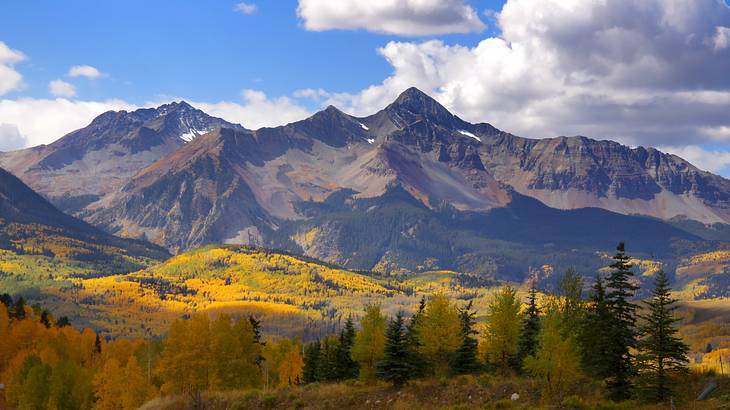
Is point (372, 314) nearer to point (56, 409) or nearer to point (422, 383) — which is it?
point (422, 383)

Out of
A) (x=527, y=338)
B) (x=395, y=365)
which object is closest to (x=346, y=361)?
(x=527, y=338)

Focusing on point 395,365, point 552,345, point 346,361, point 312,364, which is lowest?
point 312,364

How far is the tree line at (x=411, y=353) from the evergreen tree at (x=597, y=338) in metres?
0.13

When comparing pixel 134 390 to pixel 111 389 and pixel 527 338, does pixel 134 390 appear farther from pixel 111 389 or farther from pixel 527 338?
pixel 527 338

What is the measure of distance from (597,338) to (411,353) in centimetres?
2228

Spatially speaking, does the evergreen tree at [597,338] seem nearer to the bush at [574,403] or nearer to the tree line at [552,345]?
the tree line at [552,345]

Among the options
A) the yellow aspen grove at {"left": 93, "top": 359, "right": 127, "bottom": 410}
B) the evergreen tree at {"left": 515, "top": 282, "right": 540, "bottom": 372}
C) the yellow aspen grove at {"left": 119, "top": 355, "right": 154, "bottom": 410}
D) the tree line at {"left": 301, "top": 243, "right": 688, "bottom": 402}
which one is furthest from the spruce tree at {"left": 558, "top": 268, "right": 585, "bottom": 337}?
the yellow aspen grove at {"left": 93, "top": 359, "right": 127, "bottom": 410}

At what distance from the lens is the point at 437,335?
82.8 m

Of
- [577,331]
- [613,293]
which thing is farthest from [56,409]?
[613,293]

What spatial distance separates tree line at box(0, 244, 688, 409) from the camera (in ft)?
178

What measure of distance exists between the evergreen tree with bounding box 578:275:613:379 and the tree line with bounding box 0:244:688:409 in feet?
0.42

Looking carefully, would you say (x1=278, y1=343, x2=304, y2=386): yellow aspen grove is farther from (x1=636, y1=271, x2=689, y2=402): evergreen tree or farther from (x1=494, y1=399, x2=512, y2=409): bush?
(x1=636, y1=271, x2=689, y2=402): evergreen tree

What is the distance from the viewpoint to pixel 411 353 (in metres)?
74.6

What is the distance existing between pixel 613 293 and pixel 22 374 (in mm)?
92759
